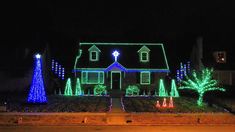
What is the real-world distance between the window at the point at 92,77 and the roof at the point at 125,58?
0.62 m

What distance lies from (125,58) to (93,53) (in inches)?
135

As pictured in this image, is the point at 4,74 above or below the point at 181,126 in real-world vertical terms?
above

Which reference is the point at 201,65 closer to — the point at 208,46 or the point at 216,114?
the point at 208,46

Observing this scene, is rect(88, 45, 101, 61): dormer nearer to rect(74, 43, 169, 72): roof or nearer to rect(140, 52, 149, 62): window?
rect(74, 43, 169, 72): roof

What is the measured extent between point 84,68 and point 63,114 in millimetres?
23088

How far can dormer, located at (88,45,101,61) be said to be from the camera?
5109cm

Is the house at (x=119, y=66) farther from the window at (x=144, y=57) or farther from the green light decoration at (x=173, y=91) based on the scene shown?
the green light decoration at (x=173, y=91)

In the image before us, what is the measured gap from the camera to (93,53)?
169 ft

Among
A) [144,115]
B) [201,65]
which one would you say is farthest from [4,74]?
[144,115]

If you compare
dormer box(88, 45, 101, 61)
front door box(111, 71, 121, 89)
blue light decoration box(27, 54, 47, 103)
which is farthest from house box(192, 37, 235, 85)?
blue light decoration box(27, 54, 47, 103)

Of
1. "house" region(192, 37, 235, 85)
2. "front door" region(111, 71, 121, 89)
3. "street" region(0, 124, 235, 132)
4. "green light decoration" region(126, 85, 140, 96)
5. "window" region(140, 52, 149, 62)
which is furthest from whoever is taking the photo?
"house" region(192, 37, 235, 85)

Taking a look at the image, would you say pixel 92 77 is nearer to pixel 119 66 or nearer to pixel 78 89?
pixel 119 66

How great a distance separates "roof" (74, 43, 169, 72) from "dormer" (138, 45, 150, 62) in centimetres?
39

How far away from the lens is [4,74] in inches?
1902
